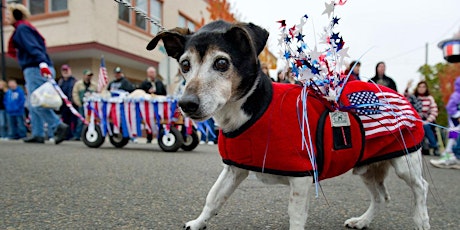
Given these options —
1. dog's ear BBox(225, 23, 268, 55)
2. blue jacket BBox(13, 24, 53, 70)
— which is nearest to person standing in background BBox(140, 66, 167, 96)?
blue jacket BBox(13, 24, 53, 70)

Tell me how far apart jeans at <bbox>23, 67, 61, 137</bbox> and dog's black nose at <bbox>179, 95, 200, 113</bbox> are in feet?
20.0

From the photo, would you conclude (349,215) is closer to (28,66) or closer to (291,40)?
(291,40)

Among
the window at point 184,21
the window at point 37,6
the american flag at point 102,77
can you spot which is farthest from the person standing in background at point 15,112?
the window at point 184,21

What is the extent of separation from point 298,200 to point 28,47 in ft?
20.8

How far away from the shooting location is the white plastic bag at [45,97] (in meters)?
6.55

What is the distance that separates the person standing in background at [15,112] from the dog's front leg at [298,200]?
30.4 feet

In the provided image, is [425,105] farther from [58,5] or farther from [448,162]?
[58,5]

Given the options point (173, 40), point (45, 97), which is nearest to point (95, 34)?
point (45, 97)

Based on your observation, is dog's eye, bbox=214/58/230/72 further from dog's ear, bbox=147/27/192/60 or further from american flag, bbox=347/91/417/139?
american flag, bbox=347/91/417/139

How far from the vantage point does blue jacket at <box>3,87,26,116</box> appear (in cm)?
927

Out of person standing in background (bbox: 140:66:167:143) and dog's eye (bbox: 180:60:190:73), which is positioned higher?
person standing in background (bbox: 140:66:167:143)

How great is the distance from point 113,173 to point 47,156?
5.44ft

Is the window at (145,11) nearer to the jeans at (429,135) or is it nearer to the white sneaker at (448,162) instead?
the jeans at (429,135)

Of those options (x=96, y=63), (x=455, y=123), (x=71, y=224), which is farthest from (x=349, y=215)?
(x=96, y=63)
